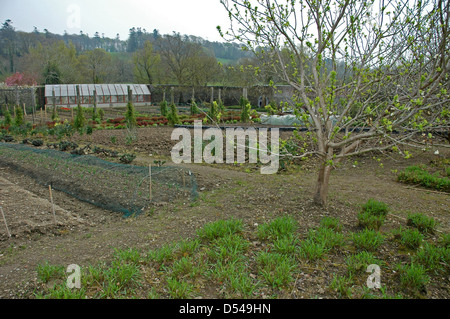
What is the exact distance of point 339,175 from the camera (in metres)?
7.72

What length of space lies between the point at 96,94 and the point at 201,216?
25.7 meters

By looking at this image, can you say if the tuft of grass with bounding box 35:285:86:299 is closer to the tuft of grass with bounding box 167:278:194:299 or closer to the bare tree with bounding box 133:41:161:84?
the tuft of grass with bounding box 167:278:194:299

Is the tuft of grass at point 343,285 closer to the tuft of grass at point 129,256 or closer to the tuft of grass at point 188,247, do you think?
the tuft of grass at point 188,247

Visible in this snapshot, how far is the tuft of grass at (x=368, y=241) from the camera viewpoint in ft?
11.5

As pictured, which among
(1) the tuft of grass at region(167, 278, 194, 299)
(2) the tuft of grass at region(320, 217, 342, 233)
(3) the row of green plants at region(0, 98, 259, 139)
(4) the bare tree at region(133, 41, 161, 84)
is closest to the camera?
(1) the tuft of grass at region(167, 278, 194, 299)

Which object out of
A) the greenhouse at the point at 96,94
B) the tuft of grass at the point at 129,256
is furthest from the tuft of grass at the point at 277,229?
the greenhouse at the point at 96,94

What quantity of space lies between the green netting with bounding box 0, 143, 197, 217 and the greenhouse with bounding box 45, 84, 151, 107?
20.6m

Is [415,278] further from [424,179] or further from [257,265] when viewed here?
[424,179]

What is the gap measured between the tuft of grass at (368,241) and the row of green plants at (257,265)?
0.01 metres

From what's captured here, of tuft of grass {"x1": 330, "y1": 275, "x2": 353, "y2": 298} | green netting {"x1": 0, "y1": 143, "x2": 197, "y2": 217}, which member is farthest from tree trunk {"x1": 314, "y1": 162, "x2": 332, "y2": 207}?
green netting {"x1": 0, "y1": 143, "x2": 197, "y2": 217}

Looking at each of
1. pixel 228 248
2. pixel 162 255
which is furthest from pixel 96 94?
pixel 228 248

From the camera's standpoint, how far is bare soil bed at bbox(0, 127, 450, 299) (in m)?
3.18
